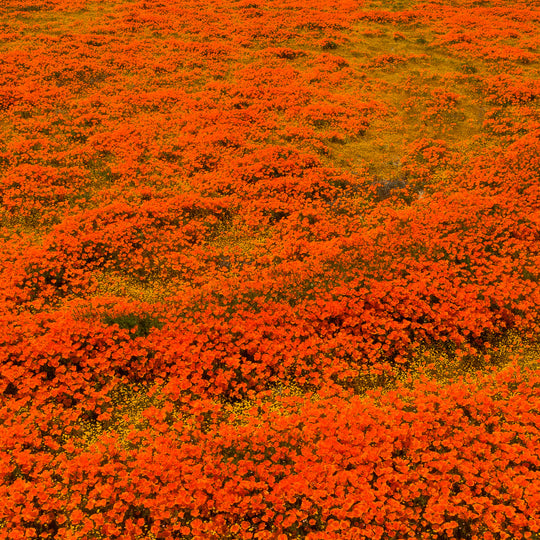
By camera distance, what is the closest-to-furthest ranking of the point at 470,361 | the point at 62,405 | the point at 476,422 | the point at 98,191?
the point at 476,422, the point at 62,405, the point at 470,361, the point at 98,191

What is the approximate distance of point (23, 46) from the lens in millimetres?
26406

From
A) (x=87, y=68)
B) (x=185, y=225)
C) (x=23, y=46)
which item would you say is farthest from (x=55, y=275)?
(x=23, y=46)

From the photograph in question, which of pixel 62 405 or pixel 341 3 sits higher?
pixel 341 3

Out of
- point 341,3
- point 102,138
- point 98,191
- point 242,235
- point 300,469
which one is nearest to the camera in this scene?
point 300,469

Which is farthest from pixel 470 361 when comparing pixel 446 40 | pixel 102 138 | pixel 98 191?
pixel 446 40

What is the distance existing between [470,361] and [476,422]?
2.00m

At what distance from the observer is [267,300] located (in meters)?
10.6

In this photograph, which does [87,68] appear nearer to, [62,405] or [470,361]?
[62,405]

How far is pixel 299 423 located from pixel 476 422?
2851 mm

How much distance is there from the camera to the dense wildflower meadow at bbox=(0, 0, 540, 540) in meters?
6.21

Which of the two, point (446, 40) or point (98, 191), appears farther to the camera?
point (446, 40)

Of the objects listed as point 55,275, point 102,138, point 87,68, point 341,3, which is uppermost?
point 341,3

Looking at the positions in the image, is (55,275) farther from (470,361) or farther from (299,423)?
(470,361)

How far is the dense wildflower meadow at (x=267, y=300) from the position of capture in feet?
20.4
